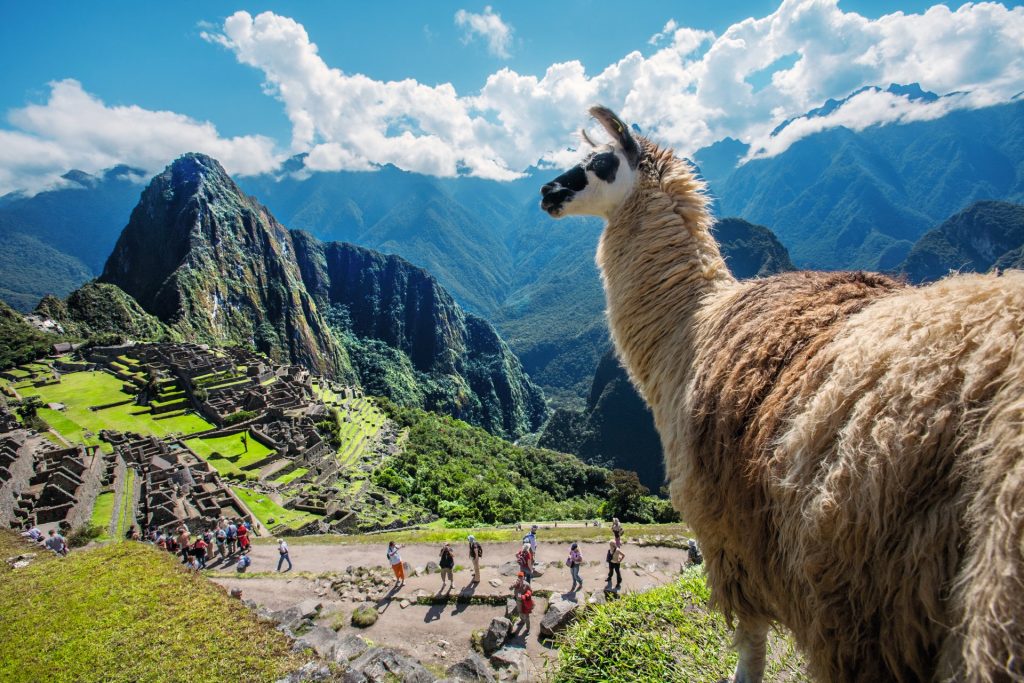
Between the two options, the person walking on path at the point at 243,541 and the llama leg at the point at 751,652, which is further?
the person walking on path at the point at 243,541

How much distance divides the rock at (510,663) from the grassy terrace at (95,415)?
3895cm

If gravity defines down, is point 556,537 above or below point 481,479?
above

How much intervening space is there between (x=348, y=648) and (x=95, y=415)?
166 feet

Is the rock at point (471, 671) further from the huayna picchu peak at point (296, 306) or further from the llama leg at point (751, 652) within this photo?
the huayna picchu peak at point (296, 306)

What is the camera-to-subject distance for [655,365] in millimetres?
3424

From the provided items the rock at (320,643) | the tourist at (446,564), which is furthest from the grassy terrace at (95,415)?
the rock at (320,643)

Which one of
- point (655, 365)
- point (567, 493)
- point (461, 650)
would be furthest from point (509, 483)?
point (655, 365)

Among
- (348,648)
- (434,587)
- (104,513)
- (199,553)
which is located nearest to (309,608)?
(434,587)

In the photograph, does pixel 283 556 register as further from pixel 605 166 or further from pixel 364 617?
pixel 605 166

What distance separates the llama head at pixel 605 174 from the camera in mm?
3814

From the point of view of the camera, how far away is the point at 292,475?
35.1 m

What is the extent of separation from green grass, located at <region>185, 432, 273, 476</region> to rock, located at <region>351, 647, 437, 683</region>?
32.0 metres

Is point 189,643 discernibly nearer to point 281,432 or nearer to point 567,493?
point 281,432

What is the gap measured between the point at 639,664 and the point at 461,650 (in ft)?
17.6
